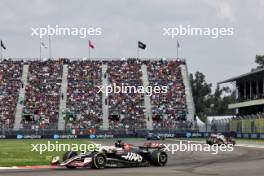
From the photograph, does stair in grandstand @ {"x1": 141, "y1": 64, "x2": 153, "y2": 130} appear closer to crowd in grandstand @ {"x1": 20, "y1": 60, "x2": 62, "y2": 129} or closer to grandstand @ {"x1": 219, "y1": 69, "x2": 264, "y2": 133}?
grandstand @ {"x1": 219, "y1": 69, "x2": 264, "y2": 133}

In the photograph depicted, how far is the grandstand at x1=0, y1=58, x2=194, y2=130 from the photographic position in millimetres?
79812

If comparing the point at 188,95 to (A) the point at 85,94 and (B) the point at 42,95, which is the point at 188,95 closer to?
(A) the point at 85,94

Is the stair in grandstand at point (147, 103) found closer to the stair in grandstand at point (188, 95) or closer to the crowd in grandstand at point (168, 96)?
the crowd in grandstand at point (168, 96)

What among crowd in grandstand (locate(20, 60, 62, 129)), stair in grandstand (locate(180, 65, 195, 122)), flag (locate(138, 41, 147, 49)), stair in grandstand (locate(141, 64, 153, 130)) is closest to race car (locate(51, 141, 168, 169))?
crowd in grandstand (locate(20, 60, 62, 129))

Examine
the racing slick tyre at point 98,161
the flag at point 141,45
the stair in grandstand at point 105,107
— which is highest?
the flag at point 141,45

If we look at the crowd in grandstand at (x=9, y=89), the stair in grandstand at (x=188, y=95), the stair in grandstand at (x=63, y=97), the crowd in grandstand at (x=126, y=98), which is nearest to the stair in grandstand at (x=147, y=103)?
the crowd in grandstand at (x=126, y=98)

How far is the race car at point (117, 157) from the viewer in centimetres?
2109

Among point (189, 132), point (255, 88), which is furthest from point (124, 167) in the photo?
point (255, 88)

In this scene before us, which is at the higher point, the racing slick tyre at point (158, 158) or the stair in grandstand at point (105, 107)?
the stair in grandstand at point (105, 107)

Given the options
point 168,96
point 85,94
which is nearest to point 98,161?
point 85,94

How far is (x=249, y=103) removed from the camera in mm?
78125

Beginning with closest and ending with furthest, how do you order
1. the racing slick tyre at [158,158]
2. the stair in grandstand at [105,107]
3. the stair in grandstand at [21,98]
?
the racing slick tyre at [158,158] → the stair in grandstand at [21,98] → the stair in grandstand at [105,107]

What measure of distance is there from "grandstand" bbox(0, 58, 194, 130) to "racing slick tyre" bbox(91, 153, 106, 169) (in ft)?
187

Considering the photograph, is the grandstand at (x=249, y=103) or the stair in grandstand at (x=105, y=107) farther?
the stair in grandstand at (x=105, y=107)
